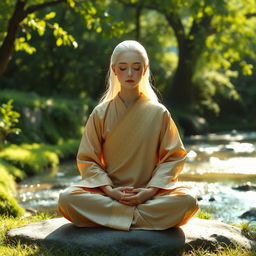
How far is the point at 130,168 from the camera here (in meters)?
5.38


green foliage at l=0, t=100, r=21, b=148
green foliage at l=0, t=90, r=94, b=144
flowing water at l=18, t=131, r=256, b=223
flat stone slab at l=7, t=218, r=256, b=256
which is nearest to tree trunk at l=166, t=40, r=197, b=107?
green foliage at l=0, t=90, r=94, b=144

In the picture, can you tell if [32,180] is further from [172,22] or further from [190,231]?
[172,22]

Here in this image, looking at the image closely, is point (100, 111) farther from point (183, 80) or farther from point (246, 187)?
Result: point (183, 80)

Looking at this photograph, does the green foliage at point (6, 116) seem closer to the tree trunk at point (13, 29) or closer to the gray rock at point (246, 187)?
the tree trunk at point (13, 29)

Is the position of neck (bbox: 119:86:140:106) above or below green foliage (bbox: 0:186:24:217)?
above

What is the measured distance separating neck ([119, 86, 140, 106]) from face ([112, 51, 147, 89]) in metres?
0.11

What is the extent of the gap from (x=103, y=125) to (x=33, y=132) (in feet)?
34.2

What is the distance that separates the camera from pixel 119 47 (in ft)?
17.8

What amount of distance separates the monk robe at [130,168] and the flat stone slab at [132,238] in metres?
0.09

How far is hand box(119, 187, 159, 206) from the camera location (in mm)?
5074

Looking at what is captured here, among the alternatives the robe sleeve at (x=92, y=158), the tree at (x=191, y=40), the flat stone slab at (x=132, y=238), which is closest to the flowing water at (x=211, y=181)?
the flat stone slab at (x=132, y=238)

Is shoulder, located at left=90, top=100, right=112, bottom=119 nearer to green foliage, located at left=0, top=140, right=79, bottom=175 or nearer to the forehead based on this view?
the forehead

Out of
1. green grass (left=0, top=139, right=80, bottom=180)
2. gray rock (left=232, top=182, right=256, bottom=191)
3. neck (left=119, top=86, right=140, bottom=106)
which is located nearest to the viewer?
neck (left=119, top=86, right=140, bottom=106)

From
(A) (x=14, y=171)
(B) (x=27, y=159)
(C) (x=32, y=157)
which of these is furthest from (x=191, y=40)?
(A) (x=14, y=171)
